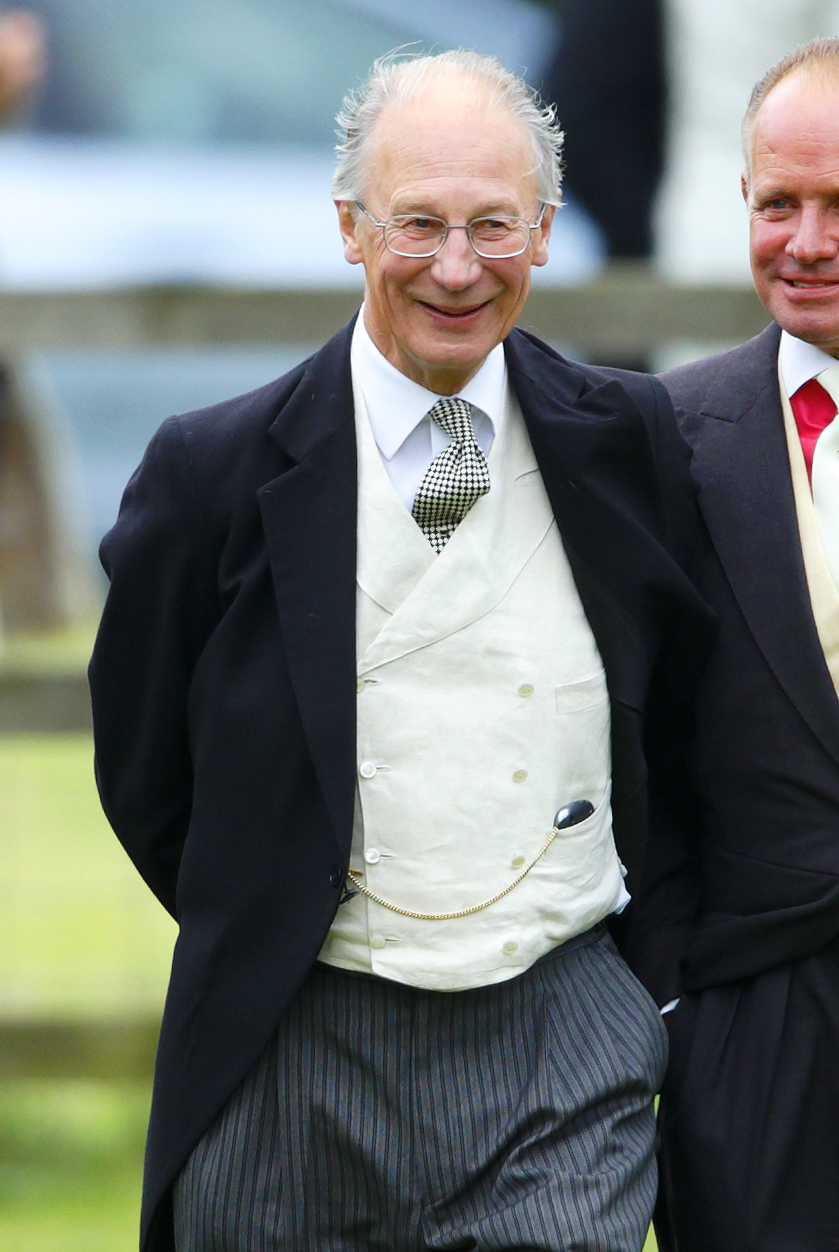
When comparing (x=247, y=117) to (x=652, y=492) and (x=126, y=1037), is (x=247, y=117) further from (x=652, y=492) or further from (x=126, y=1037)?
(x=652, y=492)

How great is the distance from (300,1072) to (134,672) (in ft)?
1.86

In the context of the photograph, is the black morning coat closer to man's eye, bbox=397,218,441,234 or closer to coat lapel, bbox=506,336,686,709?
coat lapel, bbox=506,336,686,709

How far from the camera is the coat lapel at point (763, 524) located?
2.73m

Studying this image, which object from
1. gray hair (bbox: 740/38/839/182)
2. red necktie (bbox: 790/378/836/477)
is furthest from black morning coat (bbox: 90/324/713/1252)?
gray hair (bbox: 740/38/839/182)

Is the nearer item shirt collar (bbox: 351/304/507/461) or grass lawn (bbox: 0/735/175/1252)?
shirt collar (bbox: 351/304/507/461)

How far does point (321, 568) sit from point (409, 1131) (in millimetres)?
725

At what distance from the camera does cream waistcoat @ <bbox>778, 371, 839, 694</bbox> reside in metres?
2.73

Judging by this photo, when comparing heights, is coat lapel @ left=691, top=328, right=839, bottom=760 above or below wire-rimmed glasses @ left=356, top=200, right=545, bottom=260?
below

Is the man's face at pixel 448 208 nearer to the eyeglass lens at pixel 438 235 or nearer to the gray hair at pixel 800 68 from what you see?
the eyeglass lens at pixel 438 235

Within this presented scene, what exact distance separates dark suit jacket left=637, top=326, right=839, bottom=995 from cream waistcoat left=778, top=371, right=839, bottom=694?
14 mm

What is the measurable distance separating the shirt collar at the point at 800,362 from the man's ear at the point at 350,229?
2.07 feet

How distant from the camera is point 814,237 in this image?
264cm

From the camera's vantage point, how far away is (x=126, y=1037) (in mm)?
4602

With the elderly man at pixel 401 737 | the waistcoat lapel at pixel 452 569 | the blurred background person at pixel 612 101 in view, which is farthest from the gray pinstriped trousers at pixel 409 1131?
the blurred background person at pixel 612 101
